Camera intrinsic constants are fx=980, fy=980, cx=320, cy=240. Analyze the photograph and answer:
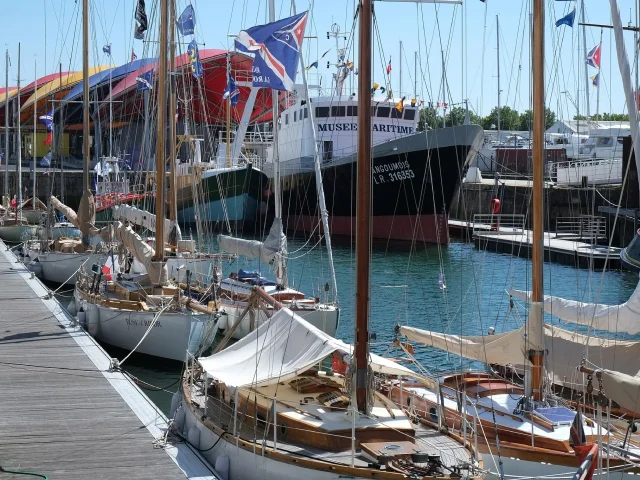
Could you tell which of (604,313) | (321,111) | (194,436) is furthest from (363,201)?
(321,111)

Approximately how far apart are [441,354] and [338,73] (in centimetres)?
3231

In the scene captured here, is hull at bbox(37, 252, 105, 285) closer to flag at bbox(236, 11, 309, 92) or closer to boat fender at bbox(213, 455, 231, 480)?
flag at bbox(236, 11, 309, 92)

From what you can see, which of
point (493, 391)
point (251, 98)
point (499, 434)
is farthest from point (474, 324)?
point (251, 98)

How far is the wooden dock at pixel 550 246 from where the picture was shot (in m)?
39.3

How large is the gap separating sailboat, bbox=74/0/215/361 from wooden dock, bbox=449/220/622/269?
15.4m

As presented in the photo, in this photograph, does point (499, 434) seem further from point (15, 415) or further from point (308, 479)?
point (15, 415)

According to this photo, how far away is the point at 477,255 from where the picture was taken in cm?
4434

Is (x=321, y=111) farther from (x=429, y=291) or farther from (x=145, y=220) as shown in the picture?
(x=429, y=291)

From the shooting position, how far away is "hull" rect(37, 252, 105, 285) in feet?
110

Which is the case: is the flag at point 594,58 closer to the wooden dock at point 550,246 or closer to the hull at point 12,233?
the wooden dock at point 550,246

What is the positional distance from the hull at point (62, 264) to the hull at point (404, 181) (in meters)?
12.8

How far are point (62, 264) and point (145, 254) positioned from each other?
35.0 feet

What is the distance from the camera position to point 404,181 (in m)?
47.6

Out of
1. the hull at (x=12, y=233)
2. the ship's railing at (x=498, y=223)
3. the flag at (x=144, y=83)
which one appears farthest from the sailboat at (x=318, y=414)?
the hull at (x=12, y=233)
